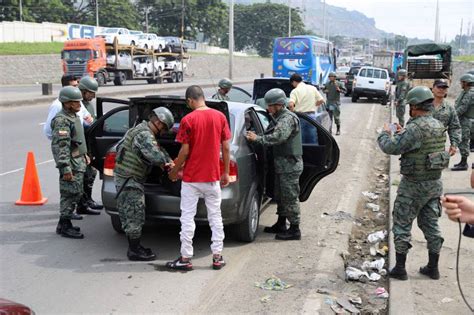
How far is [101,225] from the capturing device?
656cm

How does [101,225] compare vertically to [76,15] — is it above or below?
below

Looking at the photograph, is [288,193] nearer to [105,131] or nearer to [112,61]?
[105,131]

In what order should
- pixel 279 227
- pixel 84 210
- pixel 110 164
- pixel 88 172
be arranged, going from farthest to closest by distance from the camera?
pixel 88 172 < pixel 84 210 < pixel 279 227 < pixel 110 164

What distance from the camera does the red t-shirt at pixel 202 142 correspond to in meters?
4.85

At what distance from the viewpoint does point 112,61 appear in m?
36.0

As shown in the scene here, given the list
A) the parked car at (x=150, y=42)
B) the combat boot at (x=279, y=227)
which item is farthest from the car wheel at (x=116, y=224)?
the parked car at (x=150, y=42)

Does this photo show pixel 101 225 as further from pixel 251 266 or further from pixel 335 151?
pixel 335 151

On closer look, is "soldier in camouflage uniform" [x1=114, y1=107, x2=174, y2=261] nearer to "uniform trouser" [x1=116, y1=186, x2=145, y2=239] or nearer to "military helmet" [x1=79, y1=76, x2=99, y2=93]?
"uniform trouser" [x1=116, y1=186, x2=145, y2=239]

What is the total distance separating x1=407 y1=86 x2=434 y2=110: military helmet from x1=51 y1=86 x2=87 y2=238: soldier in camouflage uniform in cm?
352

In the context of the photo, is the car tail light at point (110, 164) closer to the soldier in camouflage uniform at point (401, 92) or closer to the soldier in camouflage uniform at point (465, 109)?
the soldier in camouflage uniform at point (465, 109)

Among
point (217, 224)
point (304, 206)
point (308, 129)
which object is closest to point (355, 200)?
point (304, 206)

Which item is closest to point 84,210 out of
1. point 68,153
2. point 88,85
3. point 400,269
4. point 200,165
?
point 68,153

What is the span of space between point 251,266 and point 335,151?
1933 millimetres

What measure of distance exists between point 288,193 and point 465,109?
533 centimetres
